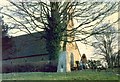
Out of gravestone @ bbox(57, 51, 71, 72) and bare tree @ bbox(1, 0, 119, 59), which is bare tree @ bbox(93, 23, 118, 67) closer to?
bare tree @ bbox(1, 0, 119, 59)

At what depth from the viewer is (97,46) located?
7367mm

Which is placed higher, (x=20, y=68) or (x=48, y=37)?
(x=48, y=37)

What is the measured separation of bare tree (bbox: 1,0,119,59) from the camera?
6.06 meters

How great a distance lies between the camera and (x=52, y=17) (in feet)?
20.7

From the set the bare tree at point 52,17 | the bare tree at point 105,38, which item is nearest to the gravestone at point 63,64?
the bare tree at point 52,17

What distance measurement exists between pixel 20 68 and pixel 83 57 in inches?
60.9

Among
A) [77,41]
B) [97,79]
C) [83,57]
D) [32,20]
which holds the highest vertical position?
[32,20]

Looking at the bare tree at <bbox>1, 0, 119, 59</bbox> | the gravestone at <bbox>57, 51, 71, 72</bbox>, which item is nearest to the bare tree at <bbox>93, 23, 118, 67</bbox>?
the bare tree at <bbox>1, 0, 119, 59</bbox>

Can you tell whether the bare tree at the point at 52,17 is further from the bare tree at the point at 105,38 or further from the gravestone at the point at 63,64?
the bare tree at the point at 105,38

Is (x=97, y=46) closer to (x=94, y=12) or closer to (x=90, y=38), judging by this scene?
(x=90, y=38)

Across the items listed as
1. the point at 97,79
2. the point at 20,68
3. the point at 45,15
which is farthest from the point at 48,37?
the point at 97,79

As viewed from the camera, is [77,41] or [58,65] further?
[77,41]

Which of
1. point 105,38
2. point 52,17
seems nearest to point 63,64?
point 52,17

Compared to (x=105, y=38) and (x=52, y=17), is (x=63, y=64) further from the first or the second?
(x=105, y=38)
